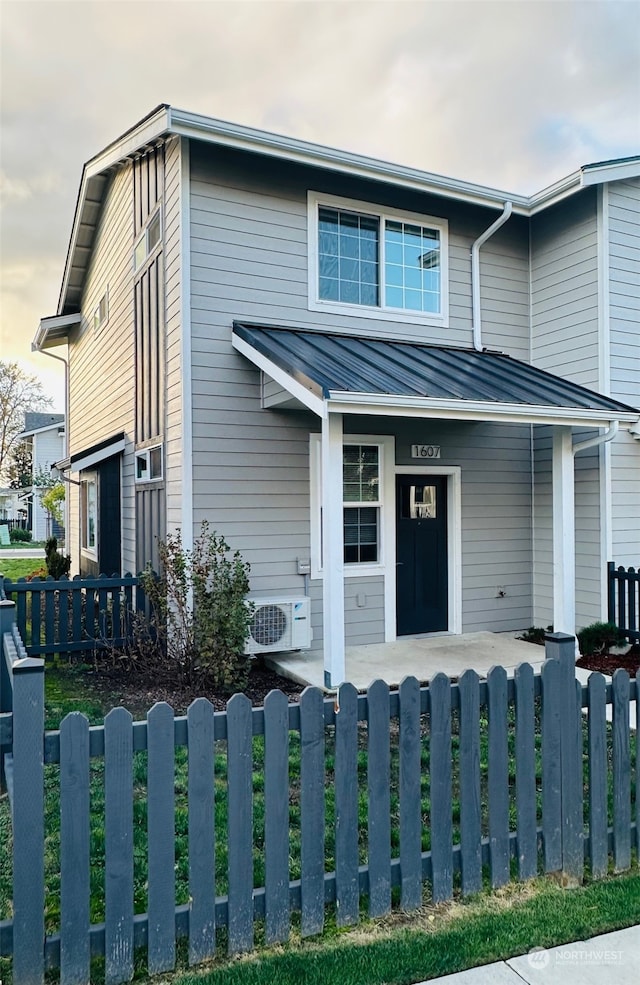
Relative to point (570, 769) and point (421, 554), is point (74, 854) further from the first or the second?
point (421, 554)

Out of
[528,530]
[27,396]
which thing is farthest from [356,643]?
[27,396]

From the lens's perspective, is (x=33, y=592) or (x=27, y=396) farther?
(x=27, y=396)

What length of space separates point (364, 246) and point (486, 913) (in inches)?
297

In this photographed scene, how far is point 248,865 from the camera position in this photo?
2699 mm

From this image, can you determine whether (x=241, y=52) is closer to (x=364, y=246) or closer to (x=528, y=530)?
(x=364, y=246)

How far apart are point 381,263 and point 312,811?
23.9 ft

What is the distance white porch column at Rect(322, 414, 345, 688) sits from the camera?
20.3 feet

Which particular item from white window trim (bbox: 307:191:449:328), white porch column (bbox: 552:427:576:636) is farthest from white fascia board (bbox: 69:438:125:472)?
white porch column (bbox: 552:427:576:636)

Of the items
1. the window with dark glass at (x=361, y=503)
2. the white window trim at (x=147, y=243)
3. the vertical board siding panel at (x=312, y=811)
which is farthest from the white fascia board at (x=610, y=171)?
the vertical board siding panel at (x=312, y=811)

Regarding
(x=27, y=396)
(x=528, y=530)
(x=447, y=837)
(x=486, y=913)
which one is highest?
(x=27, y=396)

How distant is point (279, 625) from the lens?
738cm

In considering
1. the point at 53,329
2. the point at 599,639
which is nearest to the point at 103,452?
the point at 53,329

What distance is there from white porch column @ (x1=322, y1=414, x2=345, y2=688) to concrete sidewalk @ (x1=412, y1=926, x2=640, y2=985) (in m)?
3.57

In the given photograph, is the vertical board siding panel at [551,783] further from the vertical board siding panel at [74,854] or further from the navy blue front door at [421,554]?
the navy blue front door at [421,554]
